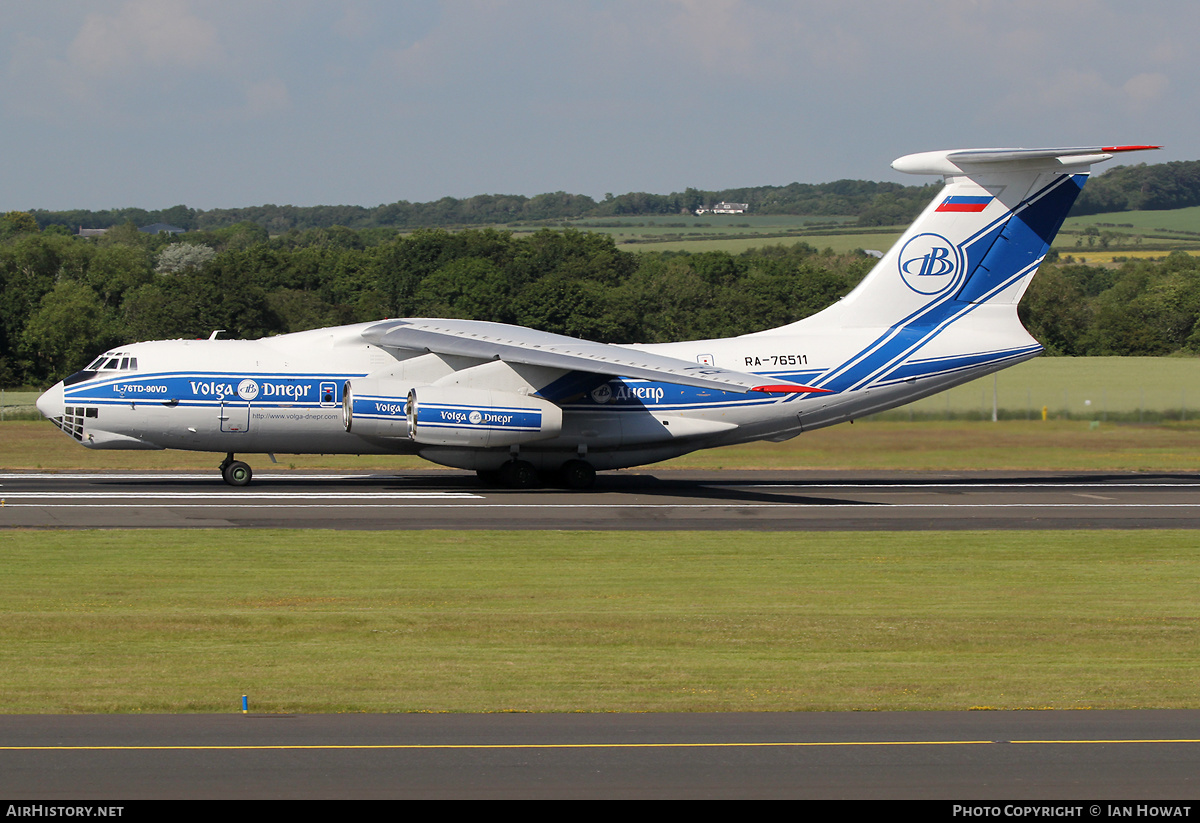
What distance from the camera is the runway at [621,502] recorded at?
23.0 metres

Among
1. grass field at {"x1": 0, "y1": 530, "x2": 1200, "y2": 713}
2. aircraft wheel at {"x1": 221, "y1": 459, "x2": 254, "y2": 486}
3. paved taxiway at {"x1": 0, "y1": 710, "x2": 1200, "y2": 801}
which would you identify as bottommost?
grass field at {"x1": 0, "y1": 530, "x2": 1200, "y2": 713}

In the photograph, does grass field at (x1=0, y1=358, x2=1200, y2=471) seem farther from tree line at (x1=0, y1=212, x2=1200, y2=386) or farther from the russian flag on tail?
tree line at (x1=0, y1=212, x2=1200, y2=386)

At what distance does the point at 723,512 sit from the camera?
24797 millimetres

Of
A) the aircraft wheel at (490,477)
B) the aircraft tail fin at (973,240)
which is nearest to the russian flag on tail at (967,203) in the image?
the aircraft tail fin at (973,240)

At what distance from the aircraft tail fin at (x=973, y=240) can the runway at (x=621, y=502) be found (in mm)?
4299

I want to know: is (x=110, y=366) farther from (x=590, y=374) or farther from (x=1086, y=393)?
(x=1086, y=393)

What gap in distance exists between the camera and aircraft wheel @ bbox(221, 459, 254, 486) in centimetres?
2847

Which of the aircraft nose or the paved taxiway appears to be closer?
the paved taxiway

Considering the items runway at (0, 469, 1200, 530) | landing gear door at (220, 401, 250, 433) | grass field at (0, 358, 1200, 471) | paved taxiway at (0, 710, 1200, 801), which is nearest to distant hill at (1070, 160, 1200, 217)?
grass field at (0, 358, 1200, 471)

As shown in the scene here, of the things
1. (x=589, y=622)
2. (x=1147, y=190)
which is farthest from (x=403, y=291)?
(x=1147, y=190)

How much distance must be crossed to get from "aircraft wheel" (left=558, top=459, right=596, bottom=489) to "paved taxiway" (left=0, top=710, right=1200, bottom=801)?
18.8 meters

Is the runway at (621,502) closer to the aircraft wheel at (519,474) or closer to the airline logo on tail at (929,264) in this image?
the aircraft wheel at (519,474)

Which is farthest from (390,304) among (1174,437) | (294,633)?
(294,633)

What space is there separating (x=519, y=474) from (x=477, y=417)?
2.53 m
